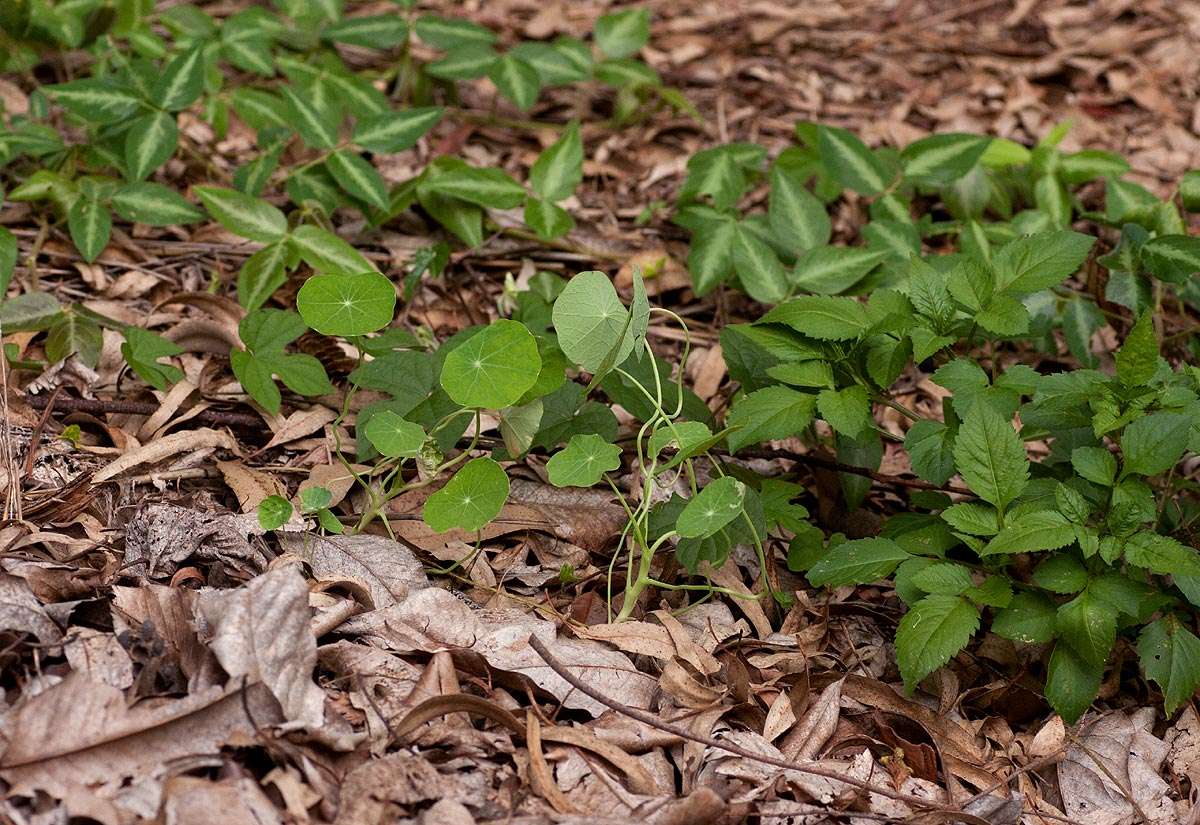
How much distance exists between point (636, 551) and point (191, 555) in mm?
862

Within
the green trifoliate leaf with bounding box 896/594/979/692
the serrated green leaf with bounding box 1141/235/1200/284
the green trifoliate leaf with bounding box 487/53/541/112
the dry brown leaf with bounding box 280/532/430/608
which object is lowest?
the green trifoliate leaf with bounding box 896/594/979/692

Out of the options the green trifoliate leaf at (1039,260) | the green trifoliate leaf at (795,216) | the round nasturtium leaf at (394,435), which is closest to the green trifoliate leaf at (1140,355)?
the green trifoliate leaf at (1039,260)

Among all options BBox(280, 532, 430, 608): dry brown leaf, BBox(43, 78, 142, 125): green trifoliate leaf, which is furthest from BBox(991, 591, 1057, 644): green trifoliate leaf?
BBox(43, 78, 142, 125): green trifoliate leaf

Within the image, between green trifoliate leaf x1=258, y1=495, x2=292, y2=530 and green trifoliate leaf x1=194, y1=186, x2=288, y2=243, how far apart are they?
36.3 inches

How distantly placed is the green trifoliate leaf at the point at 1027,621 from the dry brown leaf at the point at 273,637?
47.0 inches

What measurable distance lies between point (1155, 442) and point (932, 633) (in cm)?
53

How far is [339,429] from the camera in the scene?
8.04ft

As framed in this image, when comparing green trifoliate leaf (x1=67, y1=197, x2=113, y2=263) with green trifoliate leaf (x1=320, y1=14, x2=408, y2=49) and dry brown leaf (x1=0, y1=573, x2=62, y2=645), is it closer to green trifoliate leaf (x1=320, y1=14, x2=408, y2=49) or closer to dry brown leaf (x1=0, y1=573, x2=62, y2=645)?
green trifoliate leaf (x1=320, y1=14, x2=408, y2=49)

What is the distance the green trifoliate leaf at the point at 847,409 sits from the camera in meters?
2.08

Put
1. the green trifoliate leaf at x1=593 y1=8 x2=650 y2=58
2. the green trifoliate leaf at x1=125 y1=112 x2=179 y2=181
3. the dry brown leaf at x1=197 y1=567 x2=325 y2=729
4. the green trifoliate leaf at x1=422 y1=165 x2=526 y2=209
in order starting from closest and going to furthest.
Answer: the dry brown leaf at x1=197 y1=567 x2=325 y2=729 < the green trifoliate leaf at x1=125 y1=112 x2=179 y2=181 < the green trifoliate leaf at x1=422 y1=165 x2=526 y2=209 < the green trifoliate leaf at x1=593 y1=8 x2=650 y2=58

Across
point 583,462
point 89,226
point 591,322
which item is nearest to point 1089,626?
point 583,462

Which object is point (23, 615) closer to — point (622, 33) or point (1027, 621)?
point (1027, 621)

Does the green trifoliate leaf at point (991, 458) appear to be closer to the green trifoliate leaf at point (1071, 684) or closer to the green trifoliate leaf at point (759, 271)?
the green trifoliate leaf at point (1071, 684)

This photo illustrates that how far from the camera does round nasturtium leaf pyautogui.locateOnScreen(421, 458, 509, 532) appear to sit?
2010mm
